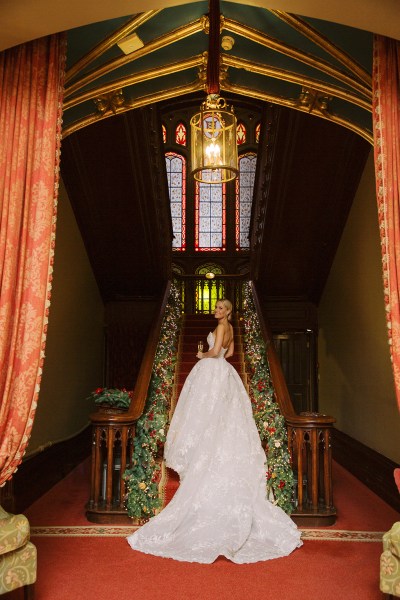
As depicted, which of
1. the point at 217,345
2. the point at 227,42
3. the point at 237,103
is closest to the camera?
the point at 227,42

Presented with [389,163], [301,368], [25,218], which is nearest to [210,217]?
[301,368]

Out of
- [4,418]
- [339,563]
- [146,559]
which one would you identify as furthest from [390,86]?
[146,559]

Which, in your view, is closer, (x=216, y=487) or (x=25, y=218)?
(x=25, y=218)

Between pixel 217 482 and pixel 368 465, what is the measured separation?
9.93 ft

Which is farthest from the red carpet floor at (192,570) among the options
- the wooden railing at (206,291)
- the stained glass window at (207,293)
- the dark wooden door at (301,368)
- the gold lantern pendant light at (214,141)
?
the stained glass window at (207,293)

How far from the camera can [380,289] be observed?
736 cm

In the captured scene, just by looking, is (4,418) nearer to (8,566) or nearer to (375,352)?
(8,566)

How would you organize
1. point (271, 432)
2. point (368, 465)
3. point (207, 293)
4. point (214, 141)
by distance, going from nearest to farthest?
point (214, 141) → point (271, 432) → point (368, 465) → point (207, 293)

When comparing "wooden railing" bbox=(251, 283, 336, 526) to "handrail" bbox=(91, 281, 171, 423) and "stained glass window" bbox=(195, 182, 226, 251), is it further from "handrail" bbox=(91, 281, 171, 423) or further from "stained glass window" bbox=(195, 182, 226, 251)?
"stained glass window" bbox=(195, 182, 226, 251)

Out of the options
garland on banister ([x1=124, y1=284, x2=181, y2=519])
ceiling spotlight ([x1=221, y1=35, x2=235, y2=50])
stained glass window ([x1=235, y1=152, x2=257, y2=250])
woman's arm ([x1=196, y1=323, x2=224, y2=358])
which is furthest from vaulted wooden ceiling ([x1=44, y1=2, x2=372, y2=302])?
garland on banister ([x1=124, y1=284, x2=181, y2=519])

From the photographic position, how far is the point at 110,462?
5699mm

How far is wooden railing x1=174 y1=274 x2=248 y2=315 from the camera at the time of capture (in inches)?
526

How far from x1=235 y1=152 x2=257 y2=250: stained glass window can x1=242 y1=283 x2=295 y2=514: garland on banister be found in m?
7.27

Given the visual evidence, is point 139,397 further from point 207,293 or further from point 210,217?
point 210,217
